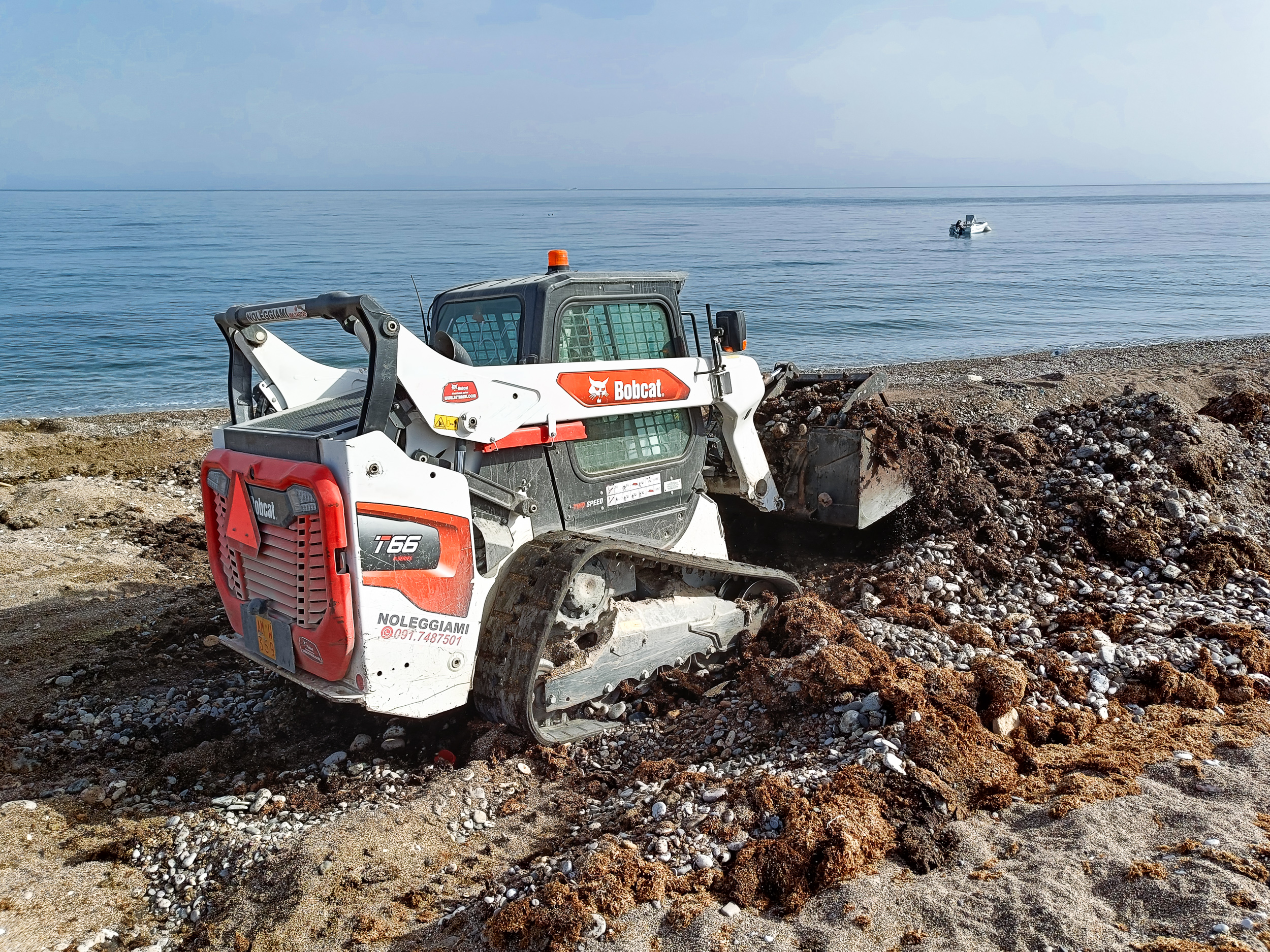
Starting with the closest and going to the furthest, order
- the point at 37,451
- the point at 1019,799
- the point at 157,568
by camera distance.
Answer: the point at 1019,799 → the point at 157,568 → the point at 37,451

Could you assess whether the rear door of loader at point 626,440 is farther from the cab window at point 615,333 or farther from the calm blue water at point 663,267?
the calm blue water at point 663,267

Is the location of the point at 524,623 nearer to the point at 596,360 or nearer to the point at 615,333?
the point at 596,360

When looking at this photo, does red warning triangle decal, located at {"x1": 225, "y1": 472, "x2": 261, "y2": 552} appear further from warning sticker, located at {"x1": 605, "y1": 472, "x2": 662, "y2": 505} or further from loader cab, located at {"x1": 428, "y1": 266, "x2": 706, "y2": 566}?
warning sticker, located at {"x1": 605, "y1": 472, "x2": 662, "y2": 505}

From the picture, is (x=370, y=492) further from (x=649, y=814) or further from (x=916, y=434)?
(x=916, y=434)

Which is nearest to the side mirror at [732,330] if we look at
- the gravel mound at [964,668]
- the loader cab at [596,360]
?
the loader cab at [596,360]

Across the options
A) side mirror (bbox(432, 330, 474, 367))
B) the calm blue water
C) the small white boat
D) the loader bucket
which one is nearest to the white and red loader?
side mirror (bbox(432, 330, 474, 367))

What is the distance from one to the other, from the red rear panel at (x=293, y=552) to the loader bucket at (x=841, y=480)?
392 cm

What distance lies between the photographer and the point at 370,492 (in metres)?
4.27

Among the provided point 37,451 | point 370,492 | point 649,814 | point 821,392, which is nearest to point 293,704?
point 370,492

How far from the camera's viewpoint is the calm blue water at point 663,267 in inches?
942

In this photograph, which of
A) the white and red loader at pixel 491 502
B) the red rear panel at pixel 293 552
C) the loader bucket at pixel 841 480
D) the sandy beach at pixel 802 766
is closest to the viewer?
the sandy beach at pixel 802 766

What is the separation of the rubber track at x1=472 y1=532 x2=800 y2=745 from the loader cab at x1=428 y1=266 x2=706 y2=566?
8.0 inches

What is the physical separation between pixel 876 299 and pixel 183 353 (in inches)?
865

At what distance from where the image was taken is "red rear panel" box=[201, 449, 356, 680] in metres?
4.23
